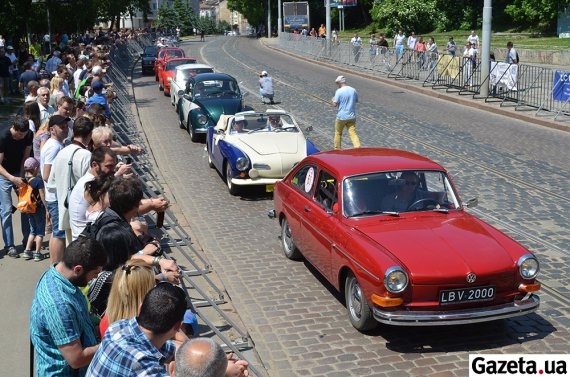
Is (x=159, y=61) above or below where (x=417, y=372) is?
above

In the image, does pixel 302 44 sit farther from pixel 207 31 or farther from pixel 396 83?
pixel 207 31

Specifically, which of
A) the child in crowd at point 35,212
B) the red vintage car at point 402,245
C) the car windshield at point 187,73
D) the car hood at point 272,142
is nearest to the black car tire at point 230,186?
the car hood at point 272,142

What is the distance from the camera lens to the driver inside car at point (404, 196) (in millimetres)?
7850

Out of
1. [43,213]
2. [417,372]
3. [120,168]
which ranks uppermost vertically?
[120,168]

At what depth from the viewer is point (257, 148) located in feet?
42.2

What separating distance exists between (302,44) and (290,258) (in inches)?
1703

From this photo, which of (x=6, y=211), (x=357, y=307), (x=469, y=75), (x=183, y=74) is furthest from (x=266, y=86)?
(x=357, y=307)

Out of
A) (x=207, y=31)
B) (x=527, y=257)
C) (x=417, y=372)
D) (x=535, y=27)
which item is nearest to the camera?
(x=417, y=372)

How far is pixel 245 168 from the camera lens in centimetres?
1249

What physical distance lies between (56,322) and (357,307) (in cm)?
369

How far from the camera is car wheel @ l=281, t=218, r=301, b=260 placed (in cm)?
955

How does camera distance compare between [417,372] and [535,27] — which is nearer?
[417,372]

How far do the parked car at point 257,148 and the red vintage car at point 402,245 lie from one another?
323 cm

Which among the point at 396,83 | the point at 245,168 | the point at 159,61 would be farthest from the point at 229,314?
the point at 159,61
